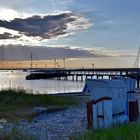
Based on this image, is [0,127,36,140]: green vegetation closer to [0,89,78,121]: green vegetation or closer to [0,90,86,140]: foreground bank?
[0,90,86,140]: foreground bank

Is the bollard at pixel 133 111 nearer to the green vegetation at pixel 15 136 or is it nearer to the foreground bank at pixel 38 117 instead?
the foreground bank at pixel 38 117

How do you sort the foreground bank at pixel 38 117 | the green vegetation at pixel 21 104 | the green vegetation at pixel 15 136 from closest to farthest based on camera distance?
1. the green vegetation at pixel 15 136
2. the foreground bank at pixel 38 117
3. the green vegetation at pixel 21 104

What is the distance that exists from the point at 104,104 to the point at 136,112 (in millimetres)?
1957

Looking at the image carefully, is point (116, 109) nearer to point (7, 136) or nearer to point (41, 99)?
point (7, 136)

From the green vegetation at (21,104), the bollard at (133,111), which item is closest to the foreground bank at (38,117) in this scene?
the green vegetation at (21,104)

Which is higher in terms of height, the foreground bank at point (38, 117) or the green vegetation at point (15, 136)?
the green vegetation at point (15, 136)

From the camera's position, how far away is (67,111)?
15.6 meters

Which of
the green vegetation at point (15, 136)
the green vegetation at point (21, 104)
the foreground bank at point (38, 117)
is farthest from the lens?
the green vegetation at point (21, 104)

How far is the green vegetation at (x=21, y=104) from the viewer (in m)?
14.2

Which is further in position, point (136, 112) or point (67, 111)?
point (67, 111)

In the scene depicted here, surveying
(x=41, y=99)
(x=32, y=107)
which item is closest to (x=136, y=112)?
(x=32, y=107)

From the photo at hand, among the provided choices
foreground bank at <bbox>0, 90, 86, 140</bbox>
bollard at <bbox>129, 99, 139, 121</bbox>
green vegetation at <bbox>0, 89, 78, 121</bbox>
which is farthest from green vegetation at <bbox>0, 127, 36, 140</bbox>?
green vegetation at <bbox>0, 89, 78, 121</bbox>

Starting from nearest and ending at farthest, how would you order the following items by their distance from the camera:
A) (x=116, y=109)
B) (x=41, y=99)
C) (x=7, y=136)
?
1. (x=7, y=136)
2. (x=116, y=109)
3. (x=41, y=99)

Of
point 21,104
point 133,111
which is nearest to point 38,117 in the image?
point 21,104
